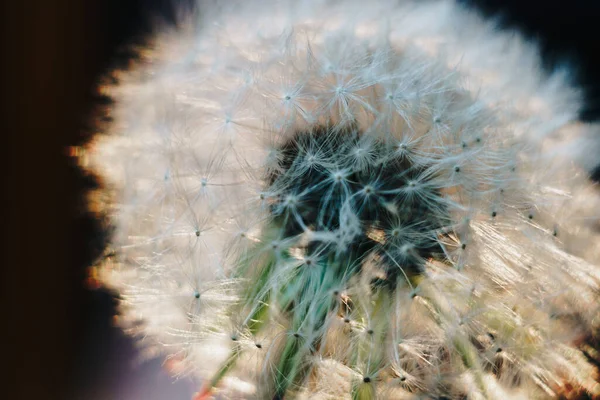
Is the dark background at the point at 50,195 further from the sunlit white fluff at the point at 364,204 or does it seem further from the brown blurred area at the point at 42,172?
the sunlit white fluff at the point at 364,204

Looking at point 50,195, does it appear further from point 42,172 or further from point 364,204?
point 364,204

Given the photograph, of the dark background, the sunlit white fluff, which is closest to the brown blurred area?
the dark background

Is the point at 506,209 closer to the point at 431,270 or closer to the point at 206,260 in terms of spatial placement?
the point at 431,270

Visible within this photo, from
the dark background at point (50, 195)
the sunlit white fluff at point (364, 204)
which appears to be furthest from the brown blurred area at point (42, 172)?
the sunlit white fluff at point (364, 204)

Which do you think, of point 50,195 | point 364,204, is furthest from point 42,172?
point 364,204

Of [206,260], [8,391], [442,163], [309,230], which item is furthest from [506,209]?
[8,391]

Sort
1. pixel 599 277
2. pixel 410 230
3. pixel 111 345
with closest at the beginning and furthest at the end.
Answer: pixel 410 230, pixel 599 277, pixel 111 345
